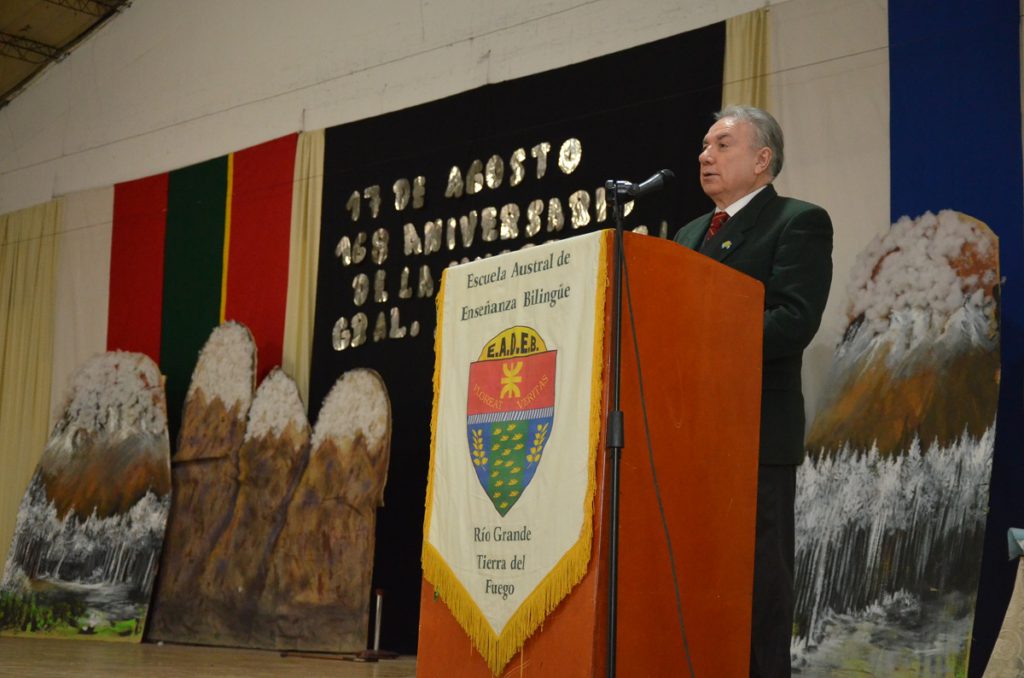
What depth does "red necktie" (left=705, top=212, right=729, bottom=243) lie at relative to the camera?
109 inches

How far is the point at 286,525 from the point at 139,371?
1.90m

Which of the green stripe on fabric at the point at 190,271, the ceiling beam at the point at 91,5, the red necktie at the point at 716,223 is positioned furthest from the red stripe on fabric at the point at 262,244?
the red necktie at the point at 716,223

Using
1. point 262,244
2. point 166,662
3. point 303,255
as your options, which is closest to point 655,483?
Answer: point 166,662

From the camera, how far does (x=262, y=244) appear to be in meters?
8.26

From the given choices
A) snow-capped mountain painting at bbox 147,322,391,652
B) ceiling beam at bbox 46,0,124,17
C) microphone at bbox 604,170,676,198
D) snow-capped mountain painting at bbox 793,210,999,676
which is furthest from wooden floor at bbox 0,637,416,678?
ceiling beam at bbox 46,0,124,17

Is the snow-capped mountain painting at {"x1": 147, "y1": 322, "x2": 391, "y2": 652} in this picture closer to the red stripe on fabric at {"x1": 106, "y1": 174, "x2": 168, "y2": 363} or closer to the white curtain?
the red stripe on fabric at {"x1": 106, "y1": 174, "x2": 168, "y2": 363}

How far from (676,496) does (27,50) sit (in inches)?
374

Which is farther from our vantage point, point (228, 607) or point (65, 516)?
point (65, 516)

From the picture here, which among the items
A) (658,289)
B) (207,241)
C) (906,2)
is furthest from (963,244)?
(207,241)

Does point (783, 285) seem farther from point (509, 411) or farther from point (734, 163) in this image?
point (509, 411)

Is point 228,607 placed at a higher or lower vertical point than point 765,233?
lower

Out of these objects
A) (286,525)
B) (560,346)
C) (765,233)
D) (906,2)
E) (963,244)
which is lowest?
(286,525)

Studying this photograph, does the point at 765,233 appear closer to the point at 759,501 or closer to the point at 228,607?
the point at 759,501

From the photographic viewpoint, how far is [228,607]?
7.54 metres
